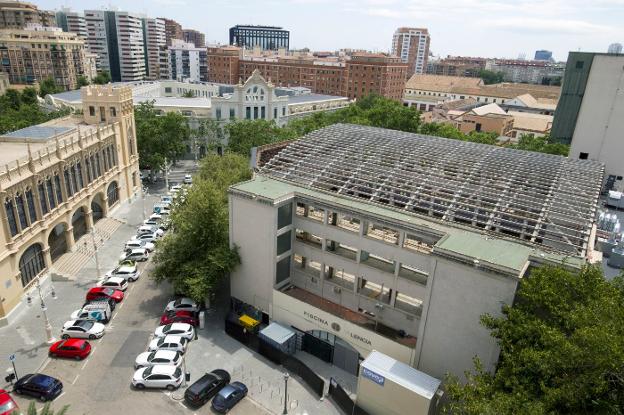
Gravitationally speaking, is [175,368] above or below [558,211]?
below

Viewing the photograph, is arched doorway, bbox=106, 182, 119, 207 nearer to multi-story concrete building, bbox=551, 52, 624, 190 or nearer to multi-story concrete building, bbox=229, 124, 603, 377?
multi-story concrete building, bbox=229, 124, 603, 377

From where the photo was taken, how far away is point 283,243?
34094mm

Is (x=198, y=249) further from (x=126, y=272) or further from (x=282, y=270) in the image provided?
(x=126, y=272)

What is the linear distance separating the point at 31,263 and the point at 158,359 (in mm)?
18712

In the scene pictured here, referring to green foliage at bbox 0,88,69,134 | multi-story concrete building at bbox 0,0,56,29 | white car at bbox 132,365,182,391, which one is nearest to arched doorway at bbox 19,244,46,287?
white car at bbox 132,365,182,391

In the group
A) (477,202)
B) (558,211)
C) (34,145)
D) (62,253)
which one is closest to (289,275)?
(477,202)

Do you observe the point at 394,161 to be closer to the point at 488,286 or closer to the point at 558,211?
the point at 558,211

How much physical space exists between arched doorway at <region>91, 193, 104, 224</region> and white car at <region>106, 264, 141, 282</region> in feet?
48.3

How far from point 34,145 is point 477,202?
4667 cm

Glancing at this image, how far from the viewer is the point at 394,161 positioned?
127ft

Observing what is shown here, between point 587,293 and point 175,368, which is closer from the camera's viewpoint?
point 587,293

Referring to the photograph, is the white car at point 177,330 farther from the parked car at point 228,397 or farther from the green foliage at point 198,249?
the parked car at point 228,397

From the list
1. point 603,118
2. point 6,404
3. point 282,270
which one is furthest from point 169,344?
point 603,118

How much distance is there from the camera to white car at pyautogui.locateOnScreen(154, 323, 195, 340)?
1318 inches
